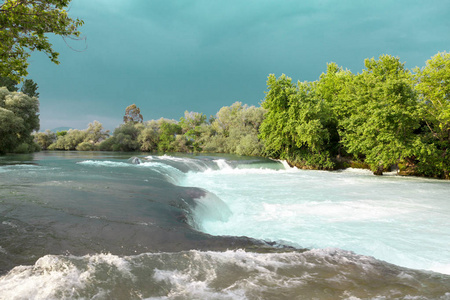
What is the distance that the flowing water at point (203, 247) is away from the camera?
112 inches

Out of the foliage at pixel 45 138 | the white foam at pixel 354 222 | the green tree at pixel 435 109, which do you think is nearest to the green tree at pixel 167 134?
the foliage at pixel 45 138

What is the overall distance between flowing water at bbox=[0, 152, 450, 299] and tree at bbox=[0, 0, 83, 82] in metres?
3.52

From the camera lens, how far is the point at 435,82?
647 inches

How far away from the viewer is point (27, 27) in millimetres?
5406

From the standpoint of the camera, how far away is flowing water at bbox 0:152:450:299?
9.32 feet

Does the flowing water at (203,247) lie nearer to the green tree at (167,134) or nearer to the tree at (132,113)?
the green tree at (167,134)

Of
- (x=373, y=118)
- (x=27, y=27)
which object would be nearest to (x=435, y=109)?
(x=373, y=118)

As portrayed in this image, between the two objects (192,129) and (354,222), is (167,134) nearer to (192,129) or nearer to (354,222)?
(192,129)

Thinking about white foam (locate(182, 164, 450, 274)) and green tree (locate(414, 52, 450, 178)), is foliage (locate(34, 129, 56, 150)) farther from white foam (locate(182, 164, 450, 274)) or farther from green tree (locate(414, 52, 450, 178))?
green tree (locate(414, 52, 450, 178))

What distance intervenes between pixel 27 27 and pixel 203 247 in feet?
19.7

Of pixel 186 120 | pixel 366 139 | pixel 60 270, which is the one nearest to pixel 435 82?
pixel 366 139

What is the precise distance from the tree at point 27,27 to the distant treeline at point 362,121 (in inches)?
705

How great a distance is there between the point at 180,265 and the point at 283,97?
2296 cm

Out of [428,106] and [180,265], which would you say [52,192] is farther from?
[428,106]
